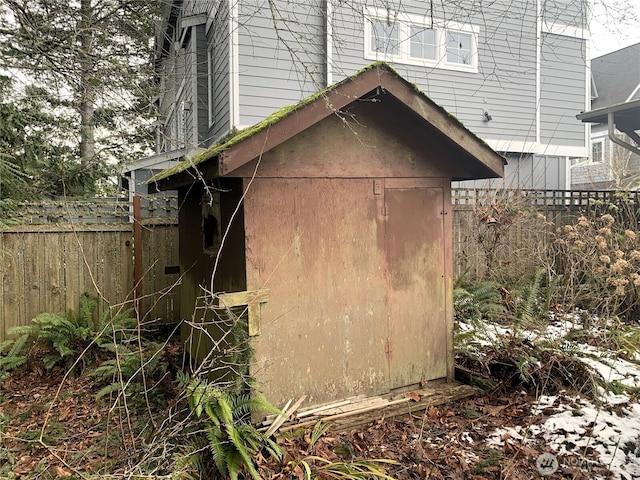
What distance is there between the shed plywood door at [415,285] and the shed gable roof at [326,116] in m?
0.57

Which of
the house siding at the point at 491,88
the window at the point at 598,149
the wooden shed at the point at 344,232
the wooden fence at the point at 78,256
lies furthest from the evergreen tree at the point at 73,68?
the window at the point at 598,149

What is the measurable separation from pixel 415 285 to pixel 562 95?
1015cm

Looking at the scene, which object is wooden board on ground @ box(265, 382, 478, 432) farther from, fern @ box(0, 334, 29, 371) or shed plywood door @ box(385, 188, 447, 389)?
fern @ box(0, 334, 29, 371)

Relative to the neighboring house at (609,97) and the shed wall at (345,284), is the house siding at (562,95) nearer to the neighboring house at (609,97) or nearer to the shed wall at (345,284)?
the neighboring house at (609,97)

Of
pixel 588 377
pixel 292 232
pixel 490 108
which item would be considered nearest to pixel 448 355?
pixel 588 377

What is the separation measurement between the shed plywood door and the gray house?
4.73 metres

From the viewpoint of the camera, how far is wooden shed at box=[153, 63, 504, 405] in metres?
3.65

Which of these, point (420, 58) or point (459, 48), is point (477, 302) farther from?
point (459, 48)

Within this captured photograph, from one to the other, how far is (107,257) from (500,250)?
6655 millimetres

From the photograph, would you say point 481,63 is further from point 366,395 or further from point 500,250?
point 366,395

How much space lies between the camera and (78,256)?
613 cm

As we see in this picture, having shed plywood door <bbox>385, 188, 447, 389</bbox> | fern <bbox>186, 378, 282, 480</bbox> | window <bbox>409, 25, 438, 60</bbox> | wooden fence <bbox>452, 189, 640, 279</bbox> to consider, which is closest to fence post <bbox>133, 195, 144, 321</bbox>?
fern <bbox>186, 378, 282, 480</bbox>

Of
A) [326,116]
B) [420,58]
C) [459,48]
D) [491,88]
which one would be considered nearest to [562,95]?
[491,88]

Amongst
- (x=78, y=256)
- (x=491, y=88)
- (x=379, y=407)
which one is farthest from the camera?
(x=491, y=88)
